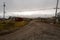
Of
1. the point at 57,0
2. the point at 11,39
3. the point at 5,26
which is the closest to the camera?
the point at 11,39

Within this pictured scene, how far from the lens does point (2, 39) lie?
14.5m

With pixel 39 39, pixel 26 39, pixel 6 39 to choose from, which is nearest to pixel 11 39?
pixel 6 39

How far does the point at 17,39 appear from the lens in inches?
574

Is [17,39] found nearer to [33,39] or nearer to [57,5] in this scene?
[33,39]

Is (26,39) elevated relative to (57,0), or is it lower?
lower

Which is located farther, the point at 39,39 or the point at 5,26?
the point at 5,26

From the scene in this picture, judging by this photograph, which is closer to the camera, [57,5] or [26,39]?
[26,39]

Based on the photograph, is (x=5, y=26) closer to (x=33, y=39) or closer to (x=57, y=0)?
(x=33, y=39)

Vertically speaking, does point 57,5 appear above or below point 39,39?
above

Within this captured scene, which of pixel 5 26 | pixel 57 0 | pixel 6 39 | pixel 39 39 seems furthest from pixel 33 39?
pixel 57 0

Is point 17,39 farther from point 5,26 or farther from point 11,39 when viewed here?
point 5,26

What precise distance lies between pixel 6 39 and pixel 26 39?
192cm

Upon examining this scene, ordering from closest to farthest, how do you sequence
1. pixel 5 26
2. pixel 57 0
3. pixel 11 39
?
1. pixel 11 39
2. pixel 5 26
3. pixel 57 0

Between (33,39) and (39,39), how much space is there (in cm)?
60
